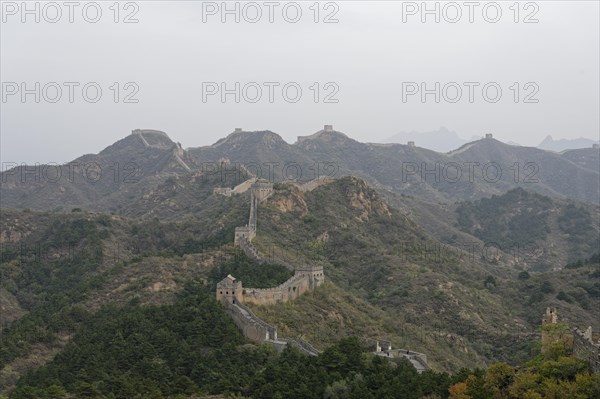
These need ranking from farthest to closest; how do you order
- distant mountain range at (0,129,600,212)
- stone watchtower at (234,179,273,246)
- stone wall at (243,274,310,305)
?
1. distant mountain range at (0,129,600,212)
2. stone watchtower at (234,179,273,246)
3. stone wall at (243,274,310,305)

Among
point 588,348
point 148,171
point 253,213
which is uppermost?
point 148,171

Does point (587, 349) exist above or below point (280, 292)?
above

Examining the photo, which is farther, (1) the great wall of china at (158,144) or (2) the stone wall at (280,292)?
(1) the great wall of china at (158,144)

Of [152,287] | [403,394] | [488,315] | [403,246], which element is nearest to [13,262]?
[152,287]

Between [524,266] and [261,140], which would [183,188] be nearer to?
[524,266]

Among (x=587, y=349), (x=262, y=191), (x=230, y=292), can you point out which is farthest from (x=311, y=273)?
(x=587, y=349)

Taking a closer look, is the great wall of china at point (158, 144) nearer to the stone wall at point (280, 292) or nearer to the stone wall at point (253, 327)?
the stone wall at point (280, 292)

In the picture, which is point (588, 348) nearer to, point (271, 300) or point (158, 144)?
point (271, 300)

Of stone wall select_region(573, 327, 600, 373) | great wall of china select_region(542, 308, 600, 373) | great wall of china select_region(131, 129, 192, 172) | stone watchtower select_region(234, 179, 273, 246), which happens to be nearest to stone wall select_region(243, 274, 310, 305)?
stone watchtower select_region(234, 179, 273, 246)

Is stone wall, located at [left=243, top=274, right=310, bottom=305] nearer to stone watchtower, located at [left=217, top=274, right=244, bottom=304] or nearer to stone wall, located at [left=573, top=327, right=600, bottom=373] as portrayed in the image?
stone watchtower, located at [left=217, top=274, right=244, bottom=304]

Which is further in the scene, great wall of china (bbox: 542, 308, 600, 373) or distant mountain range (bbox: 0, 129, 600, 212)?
distant mountain range (bbox: 0, 129, 600, 212)

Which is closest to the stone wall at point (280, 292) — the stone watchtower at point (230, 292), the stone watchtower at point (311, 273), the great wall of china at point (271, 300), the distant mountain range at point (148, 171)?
the great wall of china at point (271, 300)
